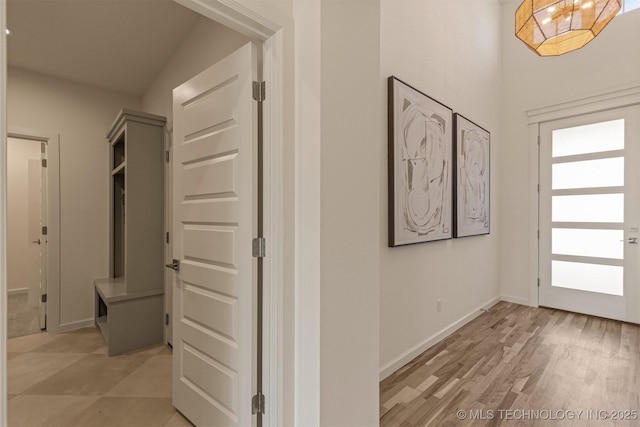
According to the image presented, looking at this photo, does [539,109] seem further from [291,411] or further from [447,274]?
[291,411]

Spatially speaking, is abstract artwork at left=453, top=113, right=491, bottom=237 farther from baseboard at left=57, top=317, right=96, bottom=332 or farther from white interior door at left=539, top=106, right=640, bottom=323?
baseboard at left=57, top=317, right=96, bottom=332

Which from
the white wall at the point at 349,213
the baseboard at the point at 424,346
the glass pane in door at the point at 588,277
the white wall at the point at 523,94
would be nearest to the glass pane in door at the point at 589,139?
the white wall at the point at 523,94

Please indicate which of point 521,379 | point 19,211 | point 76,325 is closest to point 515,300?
point 521,379

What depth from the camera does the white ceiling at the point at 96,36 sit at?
2.63m

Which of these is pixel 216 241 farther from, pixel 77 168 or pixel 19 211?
pixel 19 211

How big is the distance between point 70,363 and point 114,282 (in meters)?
1.00

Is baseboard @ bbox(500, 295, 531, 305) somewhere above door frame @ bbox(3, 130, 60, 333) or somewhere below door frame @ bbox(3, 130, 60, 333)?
below

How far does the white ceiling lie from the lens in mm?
2626

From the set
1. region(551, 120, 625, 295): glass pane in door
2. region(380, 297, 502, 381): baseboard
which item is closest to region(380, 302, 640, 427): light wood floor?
region(380, 297, 502, 381): baseboard

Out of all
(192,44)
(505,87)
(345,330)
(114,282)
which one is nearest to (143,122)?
(192,44)

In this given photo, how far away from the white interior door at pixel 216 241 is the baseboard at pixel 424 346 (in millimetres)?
1249

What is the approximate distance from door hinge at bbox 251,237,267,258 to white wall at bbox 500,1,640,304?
409cm

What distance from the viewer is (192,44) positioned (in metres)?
3.02

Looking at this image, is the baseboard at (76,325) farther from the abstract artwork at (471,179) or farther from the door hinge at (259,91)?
the abstract artwork at (471,179)
